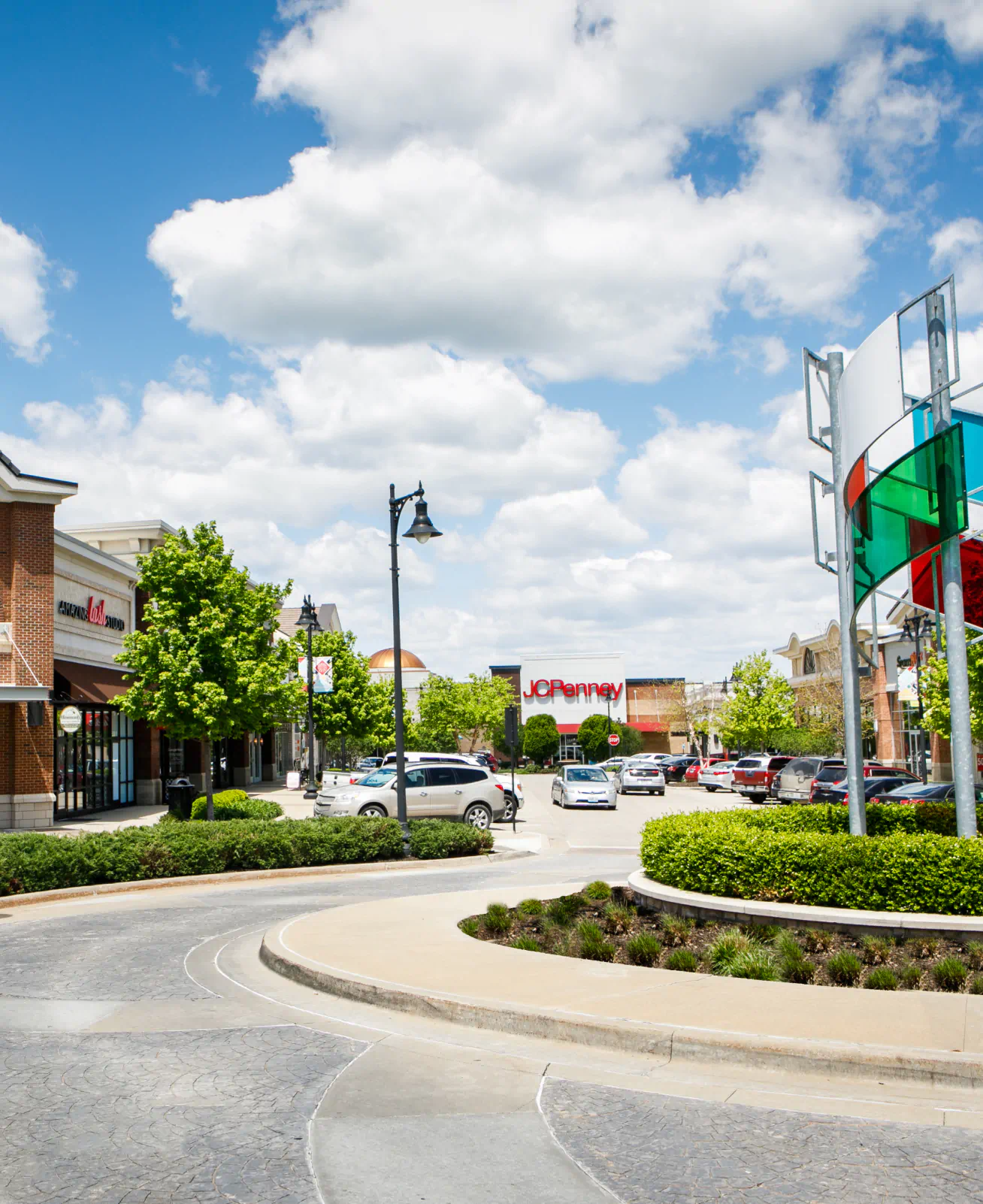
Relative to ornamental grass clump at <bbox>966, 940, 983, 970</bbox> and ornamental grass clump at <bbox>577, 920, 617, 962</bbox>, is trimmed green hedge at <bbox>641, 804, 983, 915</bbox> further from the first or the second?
ornamental grass clump at <bbox>577, 920, 617, 962</bbox>

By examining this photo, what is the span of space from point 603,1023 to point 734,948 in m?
2.40

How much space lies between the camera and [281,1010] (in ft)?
27.4

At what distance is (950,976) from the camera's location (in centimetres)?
790

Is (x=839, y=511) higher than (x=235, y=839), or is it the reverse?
(x=839, y=511)

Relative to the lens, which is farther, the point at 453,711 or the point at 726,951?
the point at 453,711

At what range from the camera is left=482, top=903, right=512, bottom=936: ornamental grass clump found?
10759 mm

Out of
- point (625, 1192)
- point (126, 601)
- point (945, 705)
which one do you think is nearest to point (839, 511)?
point (625, 1192)

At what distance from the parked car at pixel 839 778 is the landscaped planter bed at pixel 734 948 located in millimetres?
17575

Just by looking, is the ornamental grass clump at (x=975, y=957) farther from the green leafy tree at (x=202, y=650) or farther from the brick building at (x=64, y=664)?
the brick building at (x=64, y=664)

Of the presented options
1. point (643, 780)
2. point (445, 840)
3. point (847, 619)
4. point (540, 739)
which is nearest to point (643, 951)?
point (847, 619)

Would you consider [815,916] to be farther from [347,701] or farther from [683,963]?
[347,701]

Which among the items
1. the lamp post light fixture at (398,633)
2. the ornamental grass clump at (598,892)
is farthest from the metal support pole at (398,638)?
the ornamental grass clump at (598,892)

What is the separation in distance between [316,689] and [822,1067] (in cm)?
3606

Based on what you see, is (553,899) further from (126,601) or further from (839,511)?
(126,601)
